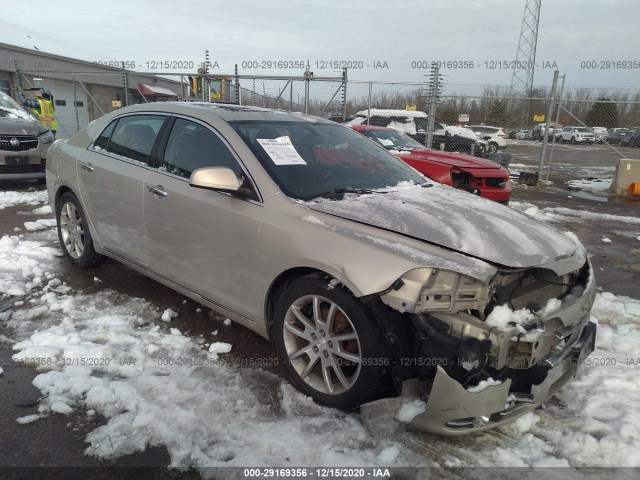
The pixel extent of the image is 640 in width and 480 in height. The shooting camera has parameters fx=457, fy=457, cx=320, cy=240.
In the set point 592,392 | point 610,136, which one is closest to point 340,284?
point 592,392

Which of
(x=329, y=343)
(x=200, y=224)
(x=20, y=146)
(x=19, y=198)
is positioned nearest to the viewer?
(x=329, y=343)

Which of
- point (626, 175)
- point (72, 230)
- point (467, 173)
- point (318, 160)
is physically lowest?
point (72, 230)

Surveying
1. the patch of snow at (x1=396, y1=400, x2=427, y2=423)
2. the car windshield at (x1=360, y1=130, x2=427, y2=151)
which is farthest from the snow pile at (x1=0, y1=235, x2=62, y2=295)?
the car windshield at (x1=360, y1=130, x2=427, y2=151)

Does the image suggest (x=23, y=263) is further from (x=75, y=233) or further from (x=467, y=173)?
(x=467, y=173)

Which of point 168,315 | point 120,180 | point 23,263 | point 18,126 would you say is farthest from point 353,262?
point 18,126

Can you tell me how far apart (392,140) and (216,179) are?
6.15m

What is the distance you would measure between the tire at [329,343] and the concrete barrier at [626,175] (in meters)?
11.7

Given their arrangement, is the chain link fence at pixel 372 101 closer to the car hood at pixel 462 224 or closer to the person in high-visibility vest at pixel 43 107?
the person in high-visibility vest at pixel 43 107

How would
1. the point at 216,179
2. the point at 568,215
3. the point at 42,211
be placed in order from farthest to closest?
the point at 568,215, the point at 42,211, the point at 216,179

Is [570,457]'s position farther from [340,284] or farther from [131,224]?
[131,224]

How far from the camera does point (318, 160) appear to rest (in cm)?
326

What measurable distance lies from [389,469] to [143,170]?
277cm

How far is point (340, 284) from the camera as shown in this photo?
242 centimetres

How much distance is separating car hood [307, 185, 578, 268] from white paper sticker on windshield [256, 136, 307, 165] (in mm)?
469
